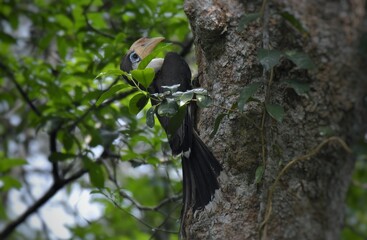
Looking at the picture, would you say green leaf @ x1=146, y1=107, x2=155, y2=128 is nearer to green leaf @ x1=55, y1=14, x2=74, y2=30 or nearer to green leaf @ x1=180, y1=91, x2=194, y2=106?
green leaf @ x1=180, y1=91, x2=194, y2=106

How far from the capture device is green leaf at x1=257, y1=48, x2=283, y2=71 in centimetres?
226

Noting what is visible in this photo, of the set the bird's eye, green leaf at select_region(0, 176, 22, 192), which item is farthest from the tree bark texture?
green leaf at select_region(0, 176, 22, 192)

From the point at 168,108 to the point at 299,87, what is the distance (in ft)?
1.69

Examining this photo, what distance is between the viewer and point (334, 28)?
7.36 ft

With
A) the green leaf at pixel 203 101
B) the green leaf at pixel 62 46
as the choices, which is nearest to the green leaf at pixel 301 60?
the green leaf at pixel 203 101

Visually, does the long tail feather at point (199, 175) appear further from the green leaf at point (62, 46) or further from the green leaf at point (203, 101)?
the green leaf at point (62, 46)

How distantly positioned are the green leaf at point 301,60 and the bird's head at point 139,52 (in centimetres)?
148

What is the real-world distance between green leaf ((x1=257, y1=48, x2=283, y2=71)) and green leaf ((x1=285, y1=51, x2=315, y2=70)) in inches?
1.6

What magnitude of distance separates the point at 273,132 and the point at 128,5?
81.1 inches

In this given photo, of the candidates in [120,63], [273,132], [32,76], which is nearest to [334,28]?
[273,132]

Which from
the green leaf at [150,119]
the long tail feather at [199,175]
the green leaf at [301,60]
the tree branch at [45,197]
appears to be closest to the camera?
the green leaf at [301,60]

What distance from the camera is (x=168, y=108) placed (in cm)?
247

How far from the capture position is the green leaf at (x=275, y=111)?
228 cm

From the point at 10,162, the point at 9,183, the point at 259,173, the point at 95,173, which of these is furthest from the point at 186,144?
the point at 9,183
